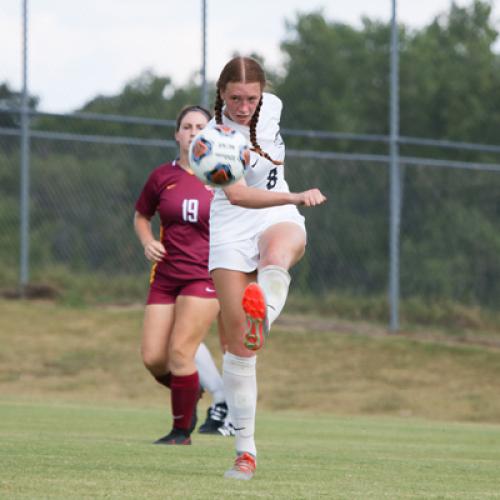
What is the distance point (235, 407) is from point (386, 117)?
18749mm

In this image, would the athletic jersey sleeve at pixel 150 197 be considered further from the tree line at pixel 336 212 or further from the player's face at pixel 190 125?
the tree line at pixel 336 212

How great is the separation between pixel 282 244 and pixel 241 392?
71cm

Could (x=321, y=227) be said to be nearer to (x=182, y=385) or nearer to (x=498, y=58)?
(x=182, y=385)

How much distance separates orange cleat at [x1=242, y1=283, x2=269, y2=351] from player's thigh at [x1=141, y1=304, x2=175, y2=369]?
297 cm

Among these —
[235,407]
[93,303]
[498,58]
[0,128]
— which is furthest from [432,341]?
[498,58]

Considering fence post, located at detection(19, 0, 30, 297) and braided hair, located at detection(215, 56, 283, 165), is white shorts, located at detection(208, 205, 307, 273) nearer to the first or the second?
braided hair, located at detection(215, 56, 283, 165)

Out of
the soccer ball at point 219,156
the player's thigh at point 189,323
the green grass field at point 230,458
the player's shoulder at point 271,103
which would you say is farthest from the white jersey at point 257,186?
the player's thigh at point 189,323

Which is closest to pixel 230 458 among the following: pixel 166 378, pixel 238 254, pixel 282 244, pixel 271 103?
pixel 238 254

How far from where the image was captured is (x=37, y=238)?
16797 millimetres

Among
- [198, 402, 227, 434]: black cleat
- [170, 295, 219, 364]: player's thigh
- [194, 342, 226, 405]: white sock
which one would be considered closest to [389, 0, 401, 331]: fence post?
[194, 342, 226, 405]: white sock

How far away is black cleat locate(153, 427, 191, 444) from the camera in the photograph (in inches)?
337

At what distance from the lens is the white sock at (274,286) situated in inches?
237

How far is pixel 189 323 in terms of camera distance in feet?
28.6

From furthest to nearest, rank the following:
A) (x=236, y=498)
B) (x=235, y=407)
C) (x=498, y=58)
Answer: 1. (x=498, y=58)
2. (x=235, y=407)
3. (x=236, y=498)
